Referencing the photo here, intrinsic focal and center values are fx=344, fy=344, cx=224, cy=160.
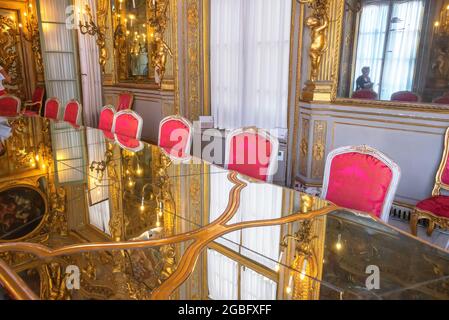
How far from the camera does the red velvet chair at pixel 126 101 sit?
522cm

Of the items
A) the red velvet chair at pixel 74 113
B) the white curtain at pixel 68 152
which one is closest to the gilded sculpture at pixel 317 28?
the white curtain at pixel 68 152

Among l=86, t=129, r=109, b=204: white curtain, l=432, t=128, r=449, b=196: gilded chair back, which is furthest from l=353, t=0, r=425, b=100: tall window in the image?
l=86, t=129, r=109, b=204: white curtain

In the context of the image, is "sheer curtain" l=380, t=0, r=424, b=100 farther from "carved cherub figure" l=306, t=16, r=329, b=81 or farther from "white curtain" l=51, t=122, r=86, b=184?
"white curtain" l=51, t=122, r=86, b=184

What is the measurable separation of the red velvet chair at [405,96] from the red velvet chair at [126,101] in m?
3.71

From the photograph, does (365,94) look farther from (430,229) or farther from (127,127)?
(127,127)

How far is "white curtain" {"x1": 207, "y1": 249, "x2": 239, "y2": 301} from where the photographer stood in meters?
0.89

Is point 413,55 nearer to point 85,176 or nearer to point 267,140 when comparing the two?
point 267,140

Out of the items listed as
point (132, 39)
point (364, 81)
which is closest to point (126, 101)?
point (132, 39)

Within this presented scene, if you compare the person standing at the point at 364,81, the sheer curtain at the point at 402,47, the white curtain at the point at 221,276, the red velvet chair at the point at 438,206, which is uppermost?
the sheer curtain at the point at 402,47

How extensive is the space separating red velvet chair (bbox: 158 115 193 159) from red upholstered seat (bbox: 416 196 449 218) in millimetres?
1624

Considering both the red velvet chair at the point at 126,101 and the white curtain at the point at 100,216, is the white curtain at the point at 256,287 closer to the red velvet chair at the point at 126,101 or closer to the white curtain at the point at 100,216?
the white curtain at the point at 100,216

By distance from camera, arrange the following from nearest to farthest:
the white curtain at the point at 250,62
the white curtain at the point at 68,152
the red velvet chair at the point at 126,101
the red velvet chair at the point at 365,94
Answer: the white curtain at the point at 68,152 → the red velvet chair at the point at 365,94 → the white curtain at the point at 250,62 → the red velvet chair at the point at 126,101

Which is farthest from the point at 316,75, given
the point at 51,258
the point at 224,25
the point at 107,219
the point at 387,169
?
the point at 51,258

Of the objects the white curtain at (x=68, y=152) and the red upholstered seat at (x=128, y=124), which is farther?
the red upholstered seat at (x=128, y=124)
